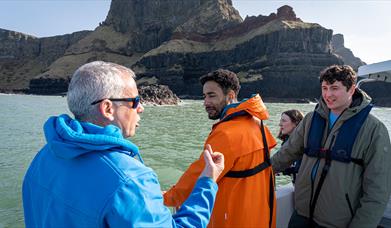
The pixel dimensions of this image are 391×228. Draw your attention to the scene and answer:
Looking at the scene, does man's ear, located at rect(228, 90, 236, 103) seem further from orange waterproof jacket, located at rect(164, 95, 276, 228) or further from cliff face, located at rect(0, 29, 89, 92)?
cliff face, located at rect(0, 29, 89, 92)

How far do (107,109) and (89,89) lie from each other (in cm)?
13

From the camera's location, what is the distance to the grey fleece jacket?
251 cm

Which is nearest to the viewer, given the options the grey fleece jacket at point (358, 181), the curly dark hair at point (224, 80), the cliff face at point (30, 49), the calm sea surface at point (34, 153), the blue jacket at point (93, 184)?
the blue jacket at point (93, 184)

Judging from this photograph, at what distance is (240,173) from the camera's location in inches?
90.1

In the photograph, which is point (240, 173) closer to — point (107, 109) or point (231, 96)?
point (231, 96)

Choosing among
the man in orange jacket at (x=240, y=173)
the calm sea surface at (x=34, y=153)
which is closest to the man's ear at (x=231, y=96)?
the man in orange jacket at (x=240, y=173)

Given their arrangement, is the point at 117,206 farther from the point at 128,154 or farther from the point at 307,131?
the point at 307,131

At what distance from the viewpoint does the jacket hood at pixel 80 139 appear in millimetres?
1312

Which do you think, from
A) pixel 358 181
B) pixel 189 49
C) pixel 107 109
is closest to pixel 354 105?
pixel 358 181

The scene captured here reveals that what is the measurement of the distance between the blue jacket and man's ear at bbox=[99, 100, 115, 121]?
139 millimetres

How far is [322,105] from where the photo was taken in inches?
116

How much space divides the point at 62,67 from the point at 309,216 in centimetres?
15281

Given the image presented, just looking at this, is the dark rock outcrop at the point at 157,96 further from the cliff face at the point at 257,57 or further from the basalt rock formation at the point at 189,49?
the cliff face at the point at 257,57

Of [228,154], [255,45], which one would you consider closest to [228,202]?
[228,154]
